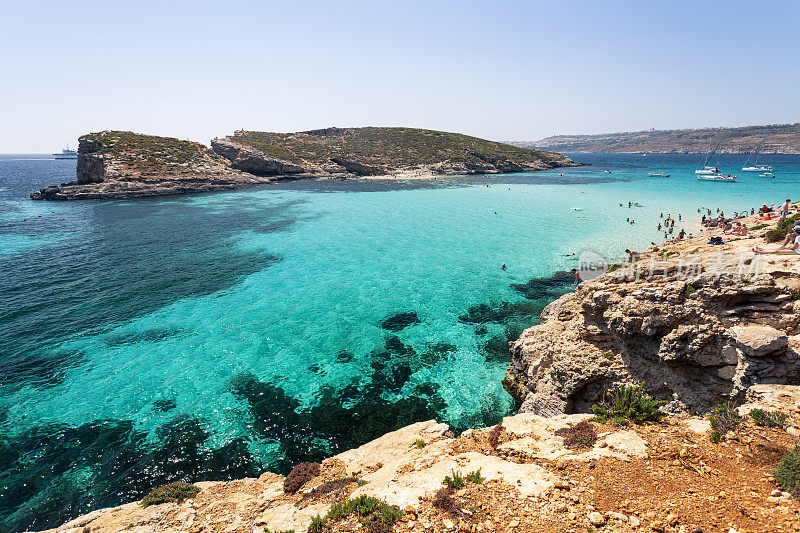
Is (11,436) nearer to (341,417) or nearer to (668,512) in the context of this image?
(341,417)

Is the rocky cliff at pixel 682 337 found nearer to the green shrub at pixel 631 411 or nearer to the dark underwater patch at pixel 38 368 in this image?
the green shrub at pixel 631 411

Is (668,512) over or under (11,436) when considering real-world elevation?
over

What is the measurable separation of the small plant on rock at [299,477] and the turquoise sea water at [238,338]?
338 centimetres

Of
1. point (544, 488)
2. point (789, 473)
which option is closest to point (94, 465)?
point (544, 488)

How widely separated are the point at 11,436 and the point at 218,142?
122 m

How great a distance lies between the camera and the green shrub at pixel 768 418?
7.42 metres

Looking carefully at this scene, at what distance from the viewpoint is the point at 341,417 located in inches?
587

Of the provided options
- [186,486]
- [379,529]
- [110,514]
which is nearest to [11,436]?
[110,514]

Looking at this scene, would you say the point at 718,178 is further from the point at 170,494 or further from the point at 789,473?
the point at 170,494

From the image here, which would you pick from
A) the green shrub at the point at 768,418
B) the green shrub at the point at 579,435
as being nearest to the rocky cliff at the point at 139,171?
the green shrub at the point at 579,435

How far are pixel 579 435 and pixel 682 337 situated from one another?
211 inches

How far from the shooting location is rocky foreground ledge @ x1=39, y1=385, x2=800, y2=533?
6.02 metres

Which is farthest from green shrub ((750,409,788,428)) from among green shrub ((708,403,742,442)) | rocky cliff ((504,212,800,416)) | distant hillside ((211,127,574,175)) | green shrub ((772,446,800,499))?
distant hillside ((211,127,574,175))

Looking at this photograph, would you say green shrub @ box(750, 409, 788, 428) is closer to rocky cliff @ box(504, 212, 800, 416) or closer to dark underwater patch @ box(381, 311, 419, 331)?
rocky cliff @ box(504, 212, 800, 416)
